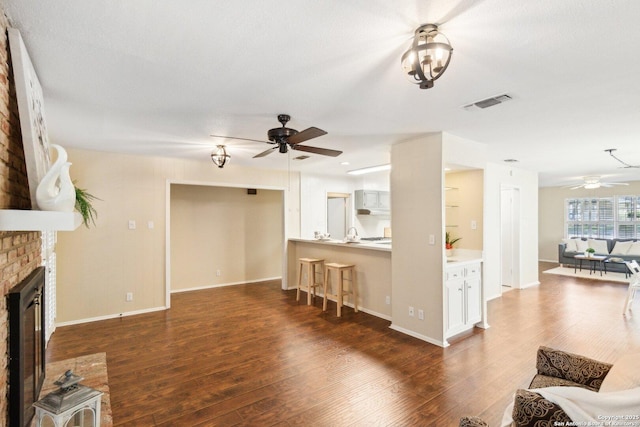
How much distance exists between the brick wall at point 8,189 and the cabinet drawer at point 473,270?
425 centimetres

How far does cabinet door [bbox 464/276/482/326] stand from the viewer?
4.00 m

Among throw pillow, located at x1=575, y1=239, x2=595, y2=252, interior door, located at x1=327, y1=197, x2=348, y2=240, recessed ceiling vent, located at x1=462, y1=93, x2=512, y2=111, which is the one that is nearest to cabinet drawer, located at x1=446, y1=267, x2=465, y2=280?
recessed ceiling vent, located at x1=462, y1=93, x2=512, y2=111

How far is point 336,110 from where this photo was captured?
2.87 m

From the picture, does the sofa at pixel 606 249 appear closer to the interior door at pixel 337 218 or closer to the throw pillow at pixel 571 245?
the throw pillow at pixel 571 245

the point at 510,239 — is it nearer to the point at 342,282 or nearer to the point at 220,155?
the point at 342,282

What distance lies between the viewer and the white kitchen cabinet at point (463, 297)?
373cm

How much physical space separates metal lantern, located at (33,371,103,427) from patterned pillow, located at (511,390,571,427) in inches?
88.1

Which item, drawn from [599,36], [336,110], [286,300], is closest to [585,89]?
[599,36]

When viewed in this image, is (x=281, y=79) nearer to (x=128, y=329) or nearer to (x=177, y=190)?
(x=128, y=329)

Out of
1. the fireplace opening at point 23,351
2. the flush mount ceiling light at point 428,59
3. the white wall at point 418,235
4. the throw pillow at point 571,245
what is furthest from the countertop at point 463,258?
the throw pillow at point 571,245

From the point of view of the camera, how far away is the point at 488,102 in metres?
2.67

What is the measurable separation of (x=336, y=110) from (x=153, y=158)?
357cm

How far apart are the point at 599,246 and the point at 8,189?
472 inches

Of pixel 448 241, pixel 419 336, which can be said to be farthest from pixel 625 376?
pixel 448 241
